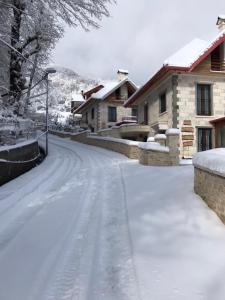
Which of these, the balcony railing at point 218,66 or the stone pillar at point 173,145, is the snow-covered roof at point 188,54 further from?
the stone pillar at point 173,145

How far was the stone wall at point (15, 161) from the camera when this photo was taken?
11.4 m

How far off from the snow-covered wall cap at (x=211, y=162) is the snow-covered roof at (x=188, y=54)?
12.9 metres

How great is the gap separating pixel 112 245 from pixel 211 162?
9.16ft

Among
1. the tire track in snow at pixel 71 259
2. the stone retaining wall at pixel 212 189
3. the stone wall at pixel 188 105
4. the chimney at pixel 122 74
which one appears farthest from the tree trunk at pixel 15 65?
the chimney at pixel 122 74

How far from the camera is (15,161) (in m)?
12.9

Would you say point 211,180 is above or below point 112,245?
above

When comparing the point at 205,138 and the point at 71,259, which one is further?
the point at 205,138

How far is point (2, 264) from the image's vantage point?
4.87 m

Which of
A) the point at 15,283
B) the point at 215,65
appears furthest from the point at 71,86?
the point at 15,283

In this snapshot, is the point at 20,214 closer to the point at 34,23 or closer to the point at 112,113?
the point at 34,23

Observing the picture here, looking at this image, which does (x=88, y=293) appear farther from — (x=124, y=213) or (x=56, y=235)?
(x=124, y=213)

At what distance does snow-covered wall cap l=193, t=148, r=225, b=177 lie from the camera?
6384 mm

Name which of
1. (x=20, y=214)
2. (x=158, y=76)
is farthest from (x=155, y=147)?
(x=20, y=214)

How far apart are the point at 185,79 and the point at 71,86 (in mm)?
116511
